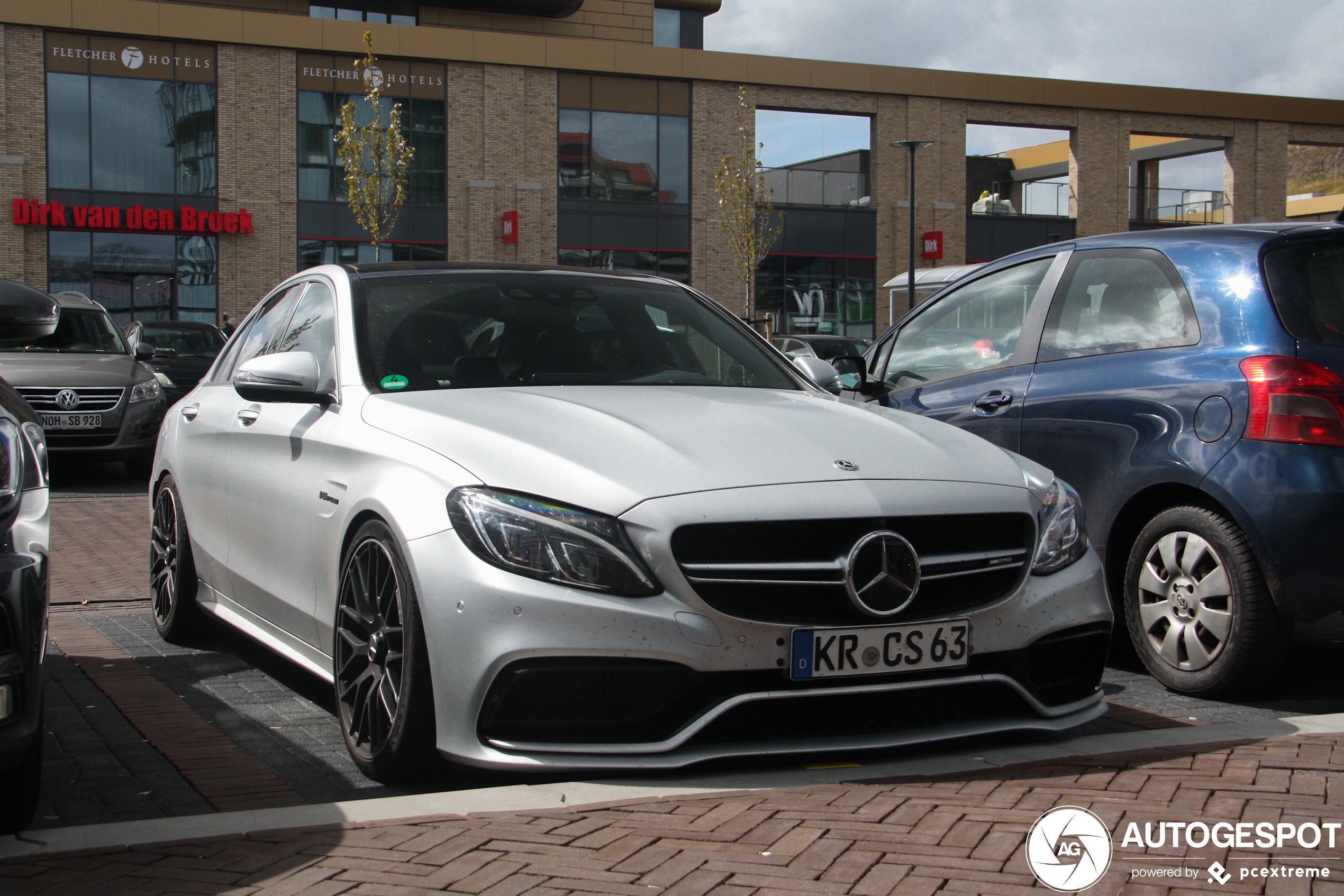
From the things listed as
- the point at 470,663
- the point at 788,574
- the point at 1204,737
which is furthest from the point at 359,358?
the point at 1204,737

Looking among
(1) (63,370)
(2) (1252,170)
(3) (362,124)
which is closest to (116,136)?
(3) (362,124)

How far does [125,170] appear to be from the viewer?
33.4 metres

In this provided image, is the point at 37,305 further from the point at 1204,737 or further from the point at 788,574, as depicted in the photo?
the point at 1204,737

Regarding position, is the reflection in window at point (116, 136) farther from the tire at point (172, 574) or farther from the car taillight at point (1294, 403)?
the car taillight at point (1294, 403)

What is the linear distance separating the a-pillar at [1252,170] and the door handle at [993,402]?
4380 centimetres

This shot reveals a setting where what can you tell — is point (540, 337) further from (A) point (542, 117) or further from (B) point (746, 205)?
(A) point (542, 117)

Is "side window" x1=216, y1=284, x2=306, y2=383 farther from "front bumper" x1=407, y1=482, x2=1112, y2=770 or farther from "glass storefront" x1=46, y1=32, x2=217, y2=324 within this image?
"glass storefront" x1=46, y1=32, x2=217, y2=324

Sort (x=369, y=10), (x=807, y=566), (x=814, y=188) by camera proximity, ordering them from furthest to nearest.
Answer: (x=369, y=10)
(x=814, y=188)
(x=807, y=566)

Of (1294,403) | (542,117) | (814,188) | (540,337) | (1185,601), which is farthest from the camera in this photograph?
(814,188)

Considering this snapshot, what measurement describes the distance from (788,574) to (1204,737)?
4.71 feet

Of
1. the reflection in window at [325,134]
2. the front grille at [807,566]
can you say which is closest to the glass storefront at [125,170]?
the reflection in window at [325,134]

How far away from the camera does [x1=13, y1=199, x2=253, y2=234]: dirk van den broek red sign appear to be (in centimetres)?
3275

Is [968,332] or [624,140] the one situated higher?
[624,140]

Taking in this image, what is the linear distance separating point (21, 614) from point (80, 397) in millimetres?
10464
